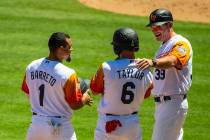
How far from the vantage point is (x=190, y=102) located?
523 inches

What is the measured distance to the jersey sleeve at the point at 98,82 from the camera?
755 cm

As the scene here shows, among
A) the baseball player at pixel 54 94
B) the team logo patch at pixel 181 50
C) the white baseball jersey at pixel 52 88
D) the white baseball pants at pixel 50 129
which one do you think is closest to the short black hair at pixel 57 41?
the baseball player at pixel 54 94

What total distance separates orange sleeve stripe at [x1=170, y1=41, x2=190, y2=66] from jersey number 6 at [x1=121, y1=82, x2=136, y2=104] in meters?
1.18

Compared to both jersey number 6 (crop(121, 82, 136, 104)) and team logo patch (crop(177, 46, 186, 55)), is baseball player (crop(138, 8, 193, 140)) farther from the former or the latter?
jersey number 6 (crop(121, 82, 136, 104))

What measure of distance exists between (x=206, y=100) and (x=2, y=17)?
6963 mm

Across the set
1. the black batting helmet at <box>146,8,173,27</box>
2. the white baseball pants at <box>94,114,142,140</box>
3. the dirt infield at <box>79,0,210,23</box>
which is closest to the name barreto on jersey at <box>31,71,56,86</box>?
the white baseball pants at <box>94,114,142,140</box>

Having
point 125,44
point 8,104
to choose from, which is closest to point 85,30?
point 8,104

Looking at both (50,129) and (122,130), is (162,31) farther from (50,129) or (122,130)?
(50,129)

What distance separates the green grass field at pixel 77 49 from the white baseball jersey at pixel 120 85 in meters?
3.60

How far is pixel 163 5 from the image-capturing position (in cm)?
2173

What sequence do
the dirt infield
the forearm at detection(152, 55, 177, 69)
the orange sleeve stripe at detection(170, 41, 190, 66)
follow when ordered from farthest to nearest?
the dirt infield
the orange sleeve stripe at detection(170, 41, 190, 66)
the forearm at detection(152, 55, 177, 69)

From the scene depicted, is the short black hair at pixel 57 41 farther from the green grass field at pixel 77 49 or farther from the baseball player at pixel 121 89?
the green grass field at pixel 77 49

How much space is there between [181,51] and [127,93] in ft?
4.50

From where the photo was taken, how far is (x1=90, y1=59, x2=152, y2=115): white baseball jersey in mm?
7508
